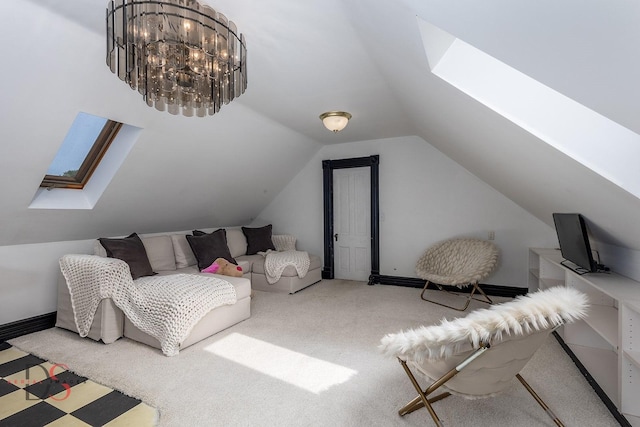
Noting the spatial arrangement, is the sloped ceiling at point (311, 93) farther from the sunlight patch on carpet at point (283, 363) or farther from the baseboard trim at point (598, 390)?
the sunlight patch on carpet at point (283, 363)

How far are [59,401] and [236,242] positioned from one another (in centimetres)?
331

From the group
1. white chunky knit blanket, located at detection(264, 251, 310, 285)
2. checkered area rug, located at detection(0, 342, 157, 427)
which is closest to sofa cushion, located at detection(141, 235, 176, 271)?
white chunky knit blanket, located at detection(264, 251, 310, 285)

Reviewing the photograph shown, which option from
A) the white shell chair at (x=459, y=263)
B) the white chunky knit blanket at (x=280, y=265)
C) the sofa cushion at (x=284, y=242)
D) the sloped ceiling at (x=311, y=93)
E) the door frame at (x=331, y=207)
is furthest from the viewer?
the sofa cushion at (x=284, y=242)

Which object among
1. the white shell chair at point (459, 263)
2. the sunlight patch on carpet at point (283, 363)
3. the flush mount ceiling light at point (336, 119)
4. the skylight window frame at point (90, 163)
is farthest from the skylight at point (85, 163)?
the white shell chair at point (459, 263)

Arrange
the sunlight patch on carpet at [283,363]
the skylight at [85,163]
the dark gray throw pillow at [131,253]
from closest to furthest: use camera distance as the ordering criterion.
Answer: the sunlight patch on carpet at [283,363]
the skylight at [85,163]
the dark gray throw pillow at [131,253]

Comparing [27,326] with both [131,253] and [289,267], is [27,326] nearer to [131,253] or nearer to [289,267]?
[131,253]

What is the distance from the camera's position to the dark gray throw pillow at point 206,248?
426 cm

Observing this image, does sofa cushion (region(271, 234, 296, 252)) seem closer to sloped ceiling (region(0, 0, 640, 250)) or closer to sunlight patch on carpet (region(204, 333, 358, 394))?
sloped ceiling (region(0, 0, 640, 250))

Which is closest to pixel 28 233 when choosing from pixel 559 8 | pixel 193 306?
pixel 193 306

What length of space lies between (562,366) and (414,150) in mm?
3301

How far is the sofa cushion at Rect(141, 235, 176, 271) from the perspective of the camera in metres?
3.97

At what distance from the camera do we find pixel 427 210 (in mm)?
4848

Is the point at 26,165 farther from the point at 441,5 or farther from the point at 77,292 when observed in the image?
the point at 441,5

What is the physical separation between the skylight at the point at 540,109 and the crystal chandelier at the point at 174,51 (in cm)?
99
